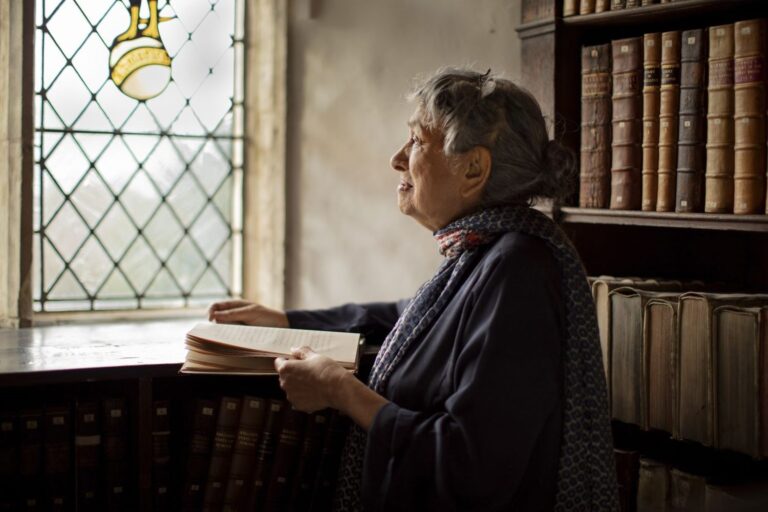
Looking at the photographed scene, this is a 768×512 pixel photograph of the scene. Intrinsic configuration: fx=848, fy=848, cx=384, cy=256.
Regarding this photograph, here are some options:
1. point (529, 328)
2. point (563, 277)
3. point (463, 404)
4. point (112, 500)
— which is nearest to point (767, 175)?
point (563, 277)

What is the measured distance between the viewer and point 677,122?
1.85 m

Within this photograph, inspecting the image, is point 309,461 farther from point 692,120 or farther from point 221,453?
point 692,120

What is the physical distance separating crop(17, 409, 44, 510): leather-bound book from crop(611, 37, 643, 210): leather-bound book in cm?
133

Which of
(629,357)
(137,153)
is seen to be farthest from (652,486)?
(137,153)

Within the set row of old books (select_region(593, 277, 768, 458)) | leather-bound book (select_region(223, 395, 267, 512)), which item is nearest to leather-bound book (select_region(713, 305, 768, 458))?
row of old books (select_region(593, 277, 768, 458))

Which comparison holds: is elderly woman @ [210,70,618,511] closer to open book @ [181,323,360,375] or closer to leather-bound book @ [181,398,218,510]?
Result: open book @ [181,323,360,375]

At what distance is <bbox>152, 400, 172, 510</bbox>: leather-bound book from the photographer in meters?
1.74

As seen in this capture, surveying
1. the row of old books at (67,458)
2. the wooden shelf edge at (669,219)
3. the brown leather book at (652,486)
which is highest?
the wooden shelf edge at (669,219)

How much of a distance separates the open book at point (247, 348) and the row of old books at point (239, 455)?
142 millimetres

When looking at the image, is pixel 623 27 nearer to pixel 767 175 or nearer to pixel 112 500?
pixel 767 175

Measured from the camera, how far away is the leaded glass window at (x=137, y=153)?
2.50 metres

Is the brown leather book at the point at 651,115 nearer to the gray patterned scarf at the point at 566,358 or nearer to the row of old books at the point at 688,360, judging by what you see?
the row of old books at the point at 688,360

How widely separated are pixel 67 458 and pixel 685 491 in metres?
1.27

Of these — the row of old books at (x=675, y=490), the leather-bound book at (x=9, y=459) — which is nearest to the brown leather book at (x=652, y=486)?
the row of old books at (x=675, y=490)
